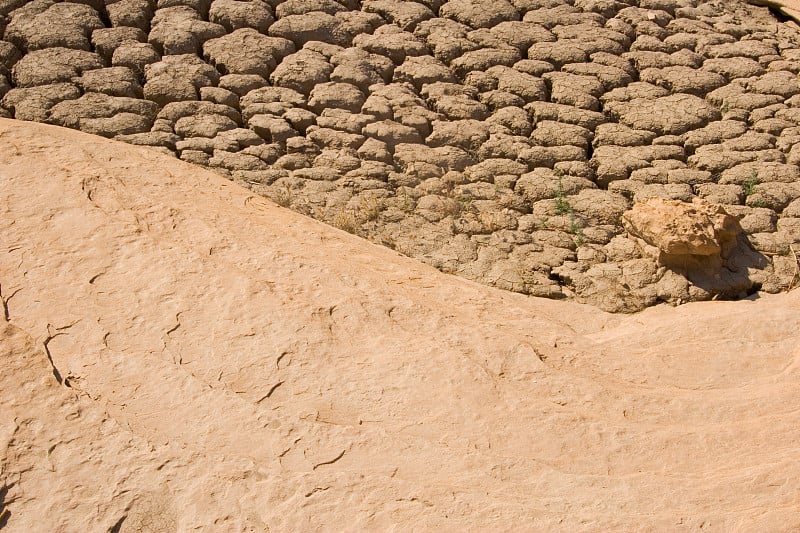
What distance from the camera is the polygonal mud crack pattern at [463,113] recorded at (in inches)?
151

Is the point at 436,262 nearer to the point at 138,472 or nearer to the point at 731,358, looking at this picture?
the point at 731,358

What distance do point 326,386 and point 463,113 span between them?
1.87m

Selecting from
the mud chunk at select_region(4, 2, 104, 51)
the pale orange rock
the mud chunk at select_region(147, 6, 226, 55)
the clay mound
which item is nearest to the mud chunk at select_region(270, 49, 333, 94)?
the mud chunk at select_region(147, 6, 226, 55)

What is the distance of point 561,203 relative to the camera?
3953 millimetres

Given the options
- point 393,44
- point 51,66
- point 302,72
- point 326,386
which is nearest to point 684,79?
point 393,44

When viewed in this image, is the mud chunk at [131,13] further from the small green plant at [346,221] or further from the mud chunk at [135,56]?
the small green plant at [346,221]

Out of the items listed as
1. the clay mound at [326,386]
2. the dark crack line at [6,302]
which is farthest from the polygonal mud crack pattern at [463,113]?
the dark crack line at [6,302]

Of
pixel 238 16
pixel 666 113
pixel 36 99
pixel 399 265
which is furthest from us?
pixel 238 16

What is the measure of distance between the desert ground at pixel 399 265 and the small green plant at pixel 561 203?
1 cm

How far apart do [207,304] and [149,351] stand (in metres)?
0.30

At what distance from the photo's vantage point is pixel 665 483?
270 centimetres

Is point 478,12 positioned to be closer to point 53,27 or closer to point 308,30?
point 308,30

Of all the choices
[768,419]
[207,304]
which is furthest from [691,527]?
[207,304]

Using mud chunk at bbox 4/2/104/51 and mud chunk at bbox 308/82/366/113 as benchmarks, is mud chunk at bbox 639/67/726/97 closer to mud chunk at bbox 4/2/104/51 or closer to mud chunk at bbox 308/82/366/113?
mud chunk at bbox 308/82/366/113
